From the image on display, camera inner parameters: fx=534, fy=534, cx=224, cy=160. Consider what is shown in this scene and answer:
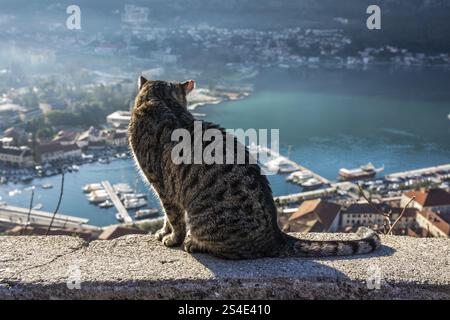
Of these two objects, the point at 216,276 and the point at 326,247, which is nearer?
the point at 216,276

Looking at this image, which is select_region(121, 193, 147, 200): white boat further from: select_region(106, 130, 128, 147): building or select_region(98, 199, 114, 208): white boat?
select_region(106, 130, 128, 147): building

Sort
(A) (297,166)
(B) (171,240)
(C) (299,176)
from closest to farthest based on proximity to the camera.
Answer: (B) (171,240)
(C) (299,176)
(A) (297,166)

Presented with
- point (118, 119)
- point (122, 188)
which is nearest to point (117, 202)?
point (122, 188)

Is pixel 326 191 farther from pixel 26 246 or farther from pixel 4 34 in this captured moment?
pixel 4 34

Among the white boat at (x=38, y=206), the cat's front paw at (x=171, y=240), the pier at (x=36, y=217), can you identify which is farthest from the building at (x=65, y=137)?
the cat's front paw at (x=171, y=240)

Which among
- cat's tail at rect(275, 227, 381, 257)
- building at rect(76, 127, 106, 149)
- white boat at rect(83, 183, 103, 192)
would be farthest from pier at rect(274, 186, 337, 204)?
cat's tail at rect(275, 227, 381, 257)

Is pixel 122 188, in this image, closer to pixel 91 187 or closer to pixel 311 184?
pixel 91 187
